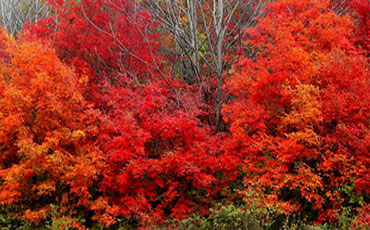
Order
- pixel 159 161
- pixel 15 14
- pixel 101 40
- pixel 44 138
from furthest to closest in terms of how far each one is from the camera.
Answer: pixel 15 14
pixel 101 40
pixel 44 138
pixel 159 161

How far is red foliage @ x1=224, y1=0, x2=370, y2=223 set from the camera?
1132cm

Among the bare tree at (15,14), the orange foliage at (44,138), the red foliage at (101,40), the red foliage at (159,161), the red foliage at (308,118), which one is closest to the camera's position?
the red foliage at (308,118)

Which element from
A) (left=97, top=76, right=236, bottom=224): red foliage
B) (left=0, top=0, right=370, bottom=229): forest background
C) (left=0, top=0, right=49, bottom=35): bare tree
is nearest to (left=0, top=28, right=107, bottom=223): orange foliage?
(left=0, top=0, right=370, bottom=229): forest background

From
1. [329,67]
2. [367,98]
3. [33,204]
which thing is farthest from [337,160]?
[33,204]

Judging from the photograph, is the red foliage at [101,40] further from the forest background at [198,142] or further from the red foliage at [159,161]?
the red foliage at [159,161]

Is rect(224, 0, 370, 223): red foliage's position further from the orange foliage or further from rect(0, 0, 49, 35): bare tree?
rect(0, 0, 49, 35): bare tree

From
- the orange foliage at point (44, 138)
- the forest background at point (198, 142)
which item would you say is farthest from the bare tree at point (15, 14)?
the forest background at point (198, 142)

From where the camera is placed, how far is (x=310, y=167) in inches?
457

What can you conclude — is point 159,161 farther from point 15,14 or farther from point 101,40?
point 15,14

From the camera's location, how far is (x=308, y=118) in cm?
1166

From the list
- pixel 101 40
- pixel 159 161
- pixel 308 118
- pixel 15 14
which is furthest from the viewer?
pixel 15 14

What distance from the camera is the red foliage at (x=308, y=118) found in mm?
11320

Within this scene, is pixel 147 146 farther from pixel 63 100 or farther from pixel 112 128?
pixel 63 100

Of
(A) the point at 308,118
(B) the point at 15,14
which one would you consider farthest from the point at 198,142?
(B) the point at 15,14
